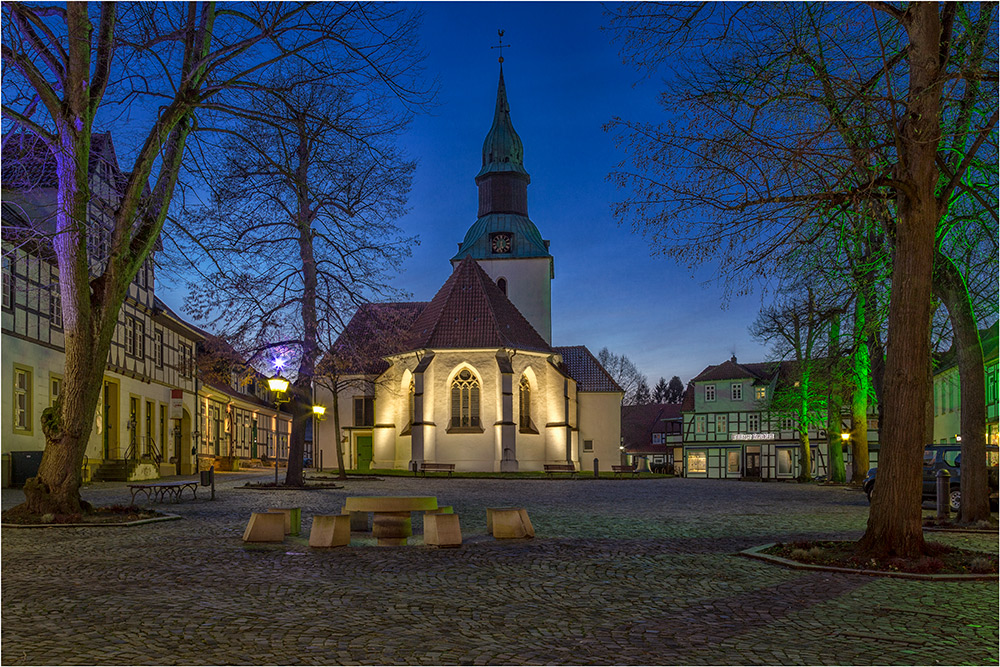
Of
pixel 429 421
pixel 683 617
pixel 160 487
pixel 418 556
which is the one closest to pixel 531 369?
pixel 429 421

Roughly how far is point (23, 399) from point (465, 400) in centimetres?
2250

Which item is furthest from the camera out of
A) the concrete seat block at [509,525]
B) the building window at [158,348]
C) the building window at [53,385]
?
the building window at [158,348]

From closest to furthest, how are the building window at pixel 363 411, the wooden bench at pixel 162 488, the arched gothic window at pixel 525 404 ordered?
the wooden bench at pixel 162 488 → the arched gothic window at pixel 525 404 → the building window at pixel 363 411

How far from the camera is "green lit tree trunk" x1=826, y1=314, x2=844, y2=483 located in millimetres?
27570

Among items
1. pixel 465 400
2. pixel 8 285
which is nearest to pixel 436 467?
pixel 465 400

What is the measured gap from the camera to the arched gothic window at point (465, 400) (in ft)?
146

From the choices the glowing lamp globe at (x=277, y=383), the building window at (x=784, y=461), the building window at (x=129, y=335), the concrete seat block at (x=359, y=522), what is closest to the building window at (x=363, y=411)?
the building window at (x=129, y=335)

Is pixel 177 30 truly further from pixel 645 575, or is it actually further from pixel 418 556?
pixel 645 575

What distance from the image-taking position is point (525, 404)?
152 feet

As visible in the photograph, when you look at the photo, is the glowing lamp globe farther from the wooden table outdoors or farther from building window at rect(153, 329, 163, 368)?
building window at rect(153, 329, 163, 368)

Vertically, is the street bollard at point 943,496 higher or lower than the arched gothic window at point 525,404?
lower

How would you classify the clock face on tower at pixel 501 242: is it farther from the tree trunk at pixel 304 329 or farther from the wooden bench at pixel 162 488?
the wooden bench at pixel 162 488

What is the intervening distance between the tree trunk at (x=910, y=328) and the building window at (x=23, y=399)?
22306mm

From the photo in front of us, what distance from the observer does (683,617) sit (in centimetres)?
691
